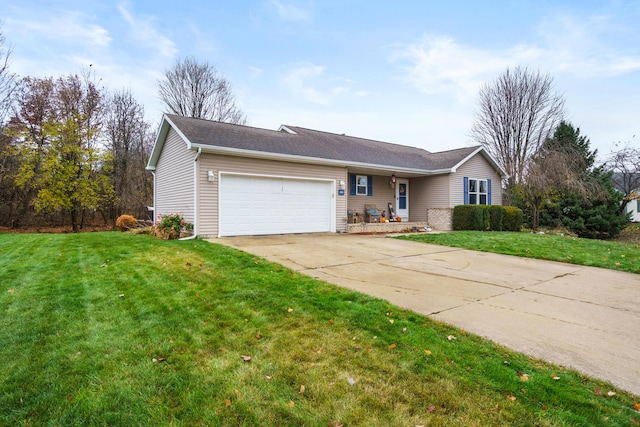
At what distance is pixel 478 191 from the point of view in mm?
16438

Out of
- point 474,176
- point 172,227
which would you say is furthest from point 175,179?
point 474,176

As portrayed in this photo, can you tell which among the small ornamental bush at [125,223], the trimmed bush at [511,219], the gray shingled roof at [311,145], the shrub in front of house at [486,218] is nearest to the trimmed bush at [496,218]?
the shrub in front of house at [486,218]

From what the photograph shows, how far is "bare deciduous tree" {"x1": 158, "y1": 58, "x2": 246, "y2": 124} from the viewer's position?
79.5 feet

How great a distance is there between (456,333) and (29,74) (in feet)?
79.4

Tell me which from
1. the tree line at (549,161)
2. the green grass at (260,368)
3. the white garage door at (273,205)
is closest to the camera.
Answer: the green grass at (260,368)

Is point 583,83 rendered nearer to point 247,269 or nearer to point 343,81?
point 343,81

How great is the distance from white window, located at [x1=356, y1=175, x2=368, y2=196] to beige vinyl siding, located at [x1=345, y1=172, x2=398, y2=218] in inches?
7.4

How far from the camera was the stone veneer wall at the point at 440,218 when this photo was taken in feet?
49.1

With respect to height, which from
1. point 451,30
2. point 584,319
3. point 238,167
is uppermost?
point 451,30

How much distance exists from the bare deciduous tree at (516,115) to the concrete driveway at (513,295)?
52.8ft

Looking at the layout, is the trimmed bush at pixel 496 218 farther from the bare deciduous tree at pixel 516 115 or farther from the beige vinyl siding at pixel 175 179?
the beige vinyl siding at pixel 175 179

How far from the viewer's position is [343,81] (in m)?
16.5

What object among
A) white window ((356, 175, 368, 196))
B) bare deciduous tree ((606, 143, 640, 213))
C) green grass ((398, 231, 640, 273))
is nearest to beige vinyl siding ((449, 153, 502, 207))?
white window ((356, 175, 368, 196))

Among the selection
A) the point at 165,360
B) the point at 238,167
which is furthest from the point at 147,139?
the point at 165,360
